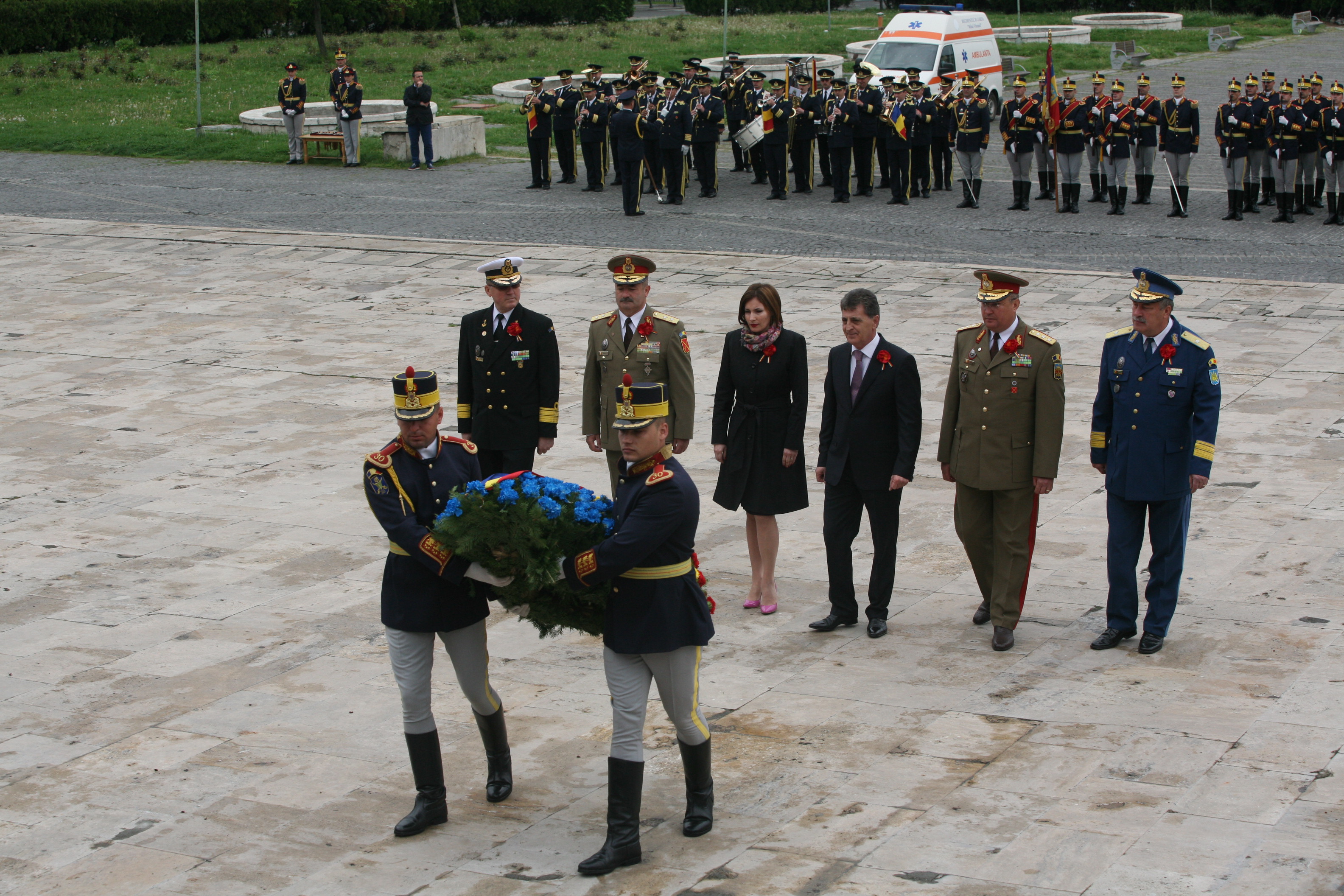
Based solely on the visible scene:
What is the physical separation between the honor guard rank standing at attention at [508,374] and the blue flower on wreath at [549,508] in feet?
10.3

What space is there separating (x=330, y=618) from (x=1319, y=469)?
656cm

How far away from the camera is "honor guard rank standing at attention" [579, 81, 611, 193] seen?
23203mm

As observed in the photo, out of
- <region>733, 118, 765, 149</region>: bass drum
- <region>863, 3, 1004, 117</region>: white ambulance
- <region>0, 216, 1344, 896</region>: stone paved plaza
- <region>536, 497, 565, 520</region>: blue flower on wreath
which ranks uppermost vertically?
<region>863, 3, 1004, 117</region>: white ambulance

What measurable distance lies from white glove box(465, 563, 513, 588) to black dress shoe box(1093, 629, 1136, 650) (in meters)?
3.40

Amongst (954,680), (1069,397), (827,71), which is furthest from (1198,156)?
(954,680)

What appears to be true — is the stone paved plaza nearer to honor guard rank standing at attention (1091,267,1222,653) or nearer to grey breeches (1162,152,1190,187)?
honor guard rank standing at attention (1091,267,1222,653)

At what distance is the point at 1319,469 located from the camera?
1031 cm

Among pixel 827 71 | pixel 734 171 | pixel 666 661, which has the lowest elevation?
pixel 666 661

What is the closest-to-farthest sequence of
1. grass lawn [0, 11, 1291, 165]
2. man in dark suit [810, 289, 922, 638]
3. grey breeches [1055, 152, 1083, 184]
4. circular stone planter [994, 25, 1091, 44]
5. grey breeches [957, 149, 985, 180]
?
man in dark suit [810, 289, 922, 638], grey breeches [1055, 152, 1083, 184], grey breeches [957, 149, 985, 180], grass lawn [0, 11, 1291, 165], circular stone planter [994, 25, 1091, 44]

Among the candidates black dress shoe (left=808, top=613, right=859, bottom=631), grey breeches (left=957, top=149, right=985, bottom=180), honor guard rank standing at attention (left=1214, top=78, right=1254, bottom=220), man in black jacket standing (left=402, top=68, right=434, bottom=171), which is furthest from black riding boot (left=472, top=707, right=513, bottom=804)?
man in black jacket standing (left=402, top=68, right=434, bottom=171)

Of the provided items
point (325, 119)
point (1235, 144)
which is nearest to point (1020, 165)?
point (1235, 144)

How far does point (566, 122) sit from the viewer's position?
2359cm

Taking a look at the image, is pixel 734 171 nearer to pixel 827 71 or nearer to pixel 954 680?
pixel 827 71

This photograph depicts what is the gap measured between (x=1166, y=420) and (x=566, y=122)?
17.3 meters
